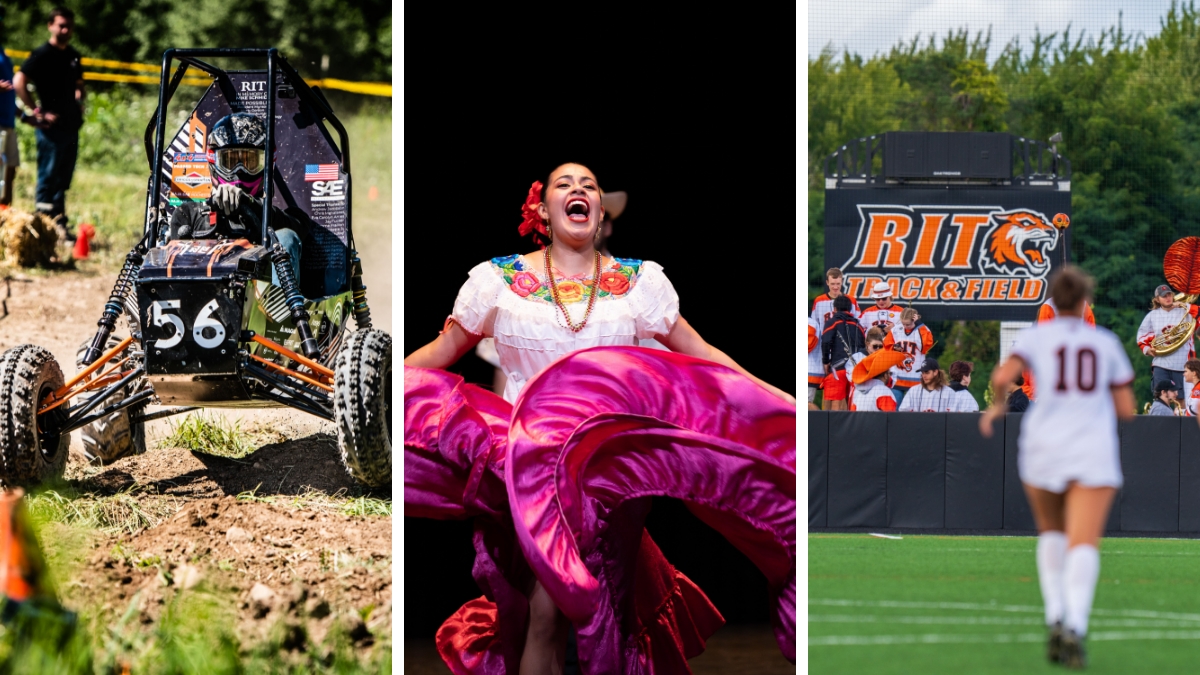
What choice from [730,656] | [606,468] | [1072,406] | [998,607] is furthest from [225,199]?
[998,607]

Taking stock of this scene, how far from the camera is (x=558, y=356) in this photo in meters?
4.45

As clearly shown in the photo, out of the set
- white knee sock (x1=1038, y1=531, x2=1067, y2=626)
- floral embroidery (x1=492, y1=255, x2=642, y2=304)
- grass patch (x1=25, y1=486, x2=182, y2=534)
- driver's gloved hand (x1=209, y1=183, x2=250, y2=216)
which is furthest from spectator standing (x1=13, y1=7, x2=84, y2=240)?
white knee sock (x1=1038, y1=531, x2=1067, y2=626)

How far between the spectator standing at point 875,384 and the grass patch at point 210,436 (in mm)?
3465

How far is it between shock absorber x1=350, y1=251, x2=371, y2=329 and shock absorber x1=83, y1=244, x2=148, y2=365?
726mm

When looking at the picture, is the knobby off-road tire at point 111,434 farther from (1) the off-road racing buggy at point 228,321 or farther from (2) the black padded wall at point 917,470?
(2) the black padded wall at point 917,470

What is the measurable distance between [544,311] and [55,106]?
1957mm

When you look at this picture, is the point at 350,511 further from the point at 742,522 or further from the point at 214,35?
the point at 214,35

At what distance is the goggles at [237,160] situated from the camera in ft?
14.9

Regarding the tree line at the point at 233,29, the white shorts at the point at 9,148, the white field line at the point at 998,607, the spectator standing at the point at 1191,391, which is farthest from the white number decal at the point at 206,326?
the spectator standing at the point at 1191,391

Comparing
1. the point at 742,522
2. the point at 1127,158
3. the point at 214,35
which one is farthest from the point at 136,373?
the point at 1127,158

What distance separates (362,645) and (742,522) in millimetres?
1344

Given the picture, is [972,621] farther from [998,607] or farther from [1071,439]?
[1071,439]

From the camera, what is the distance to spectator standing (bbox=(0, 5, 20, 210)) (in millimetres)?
4707

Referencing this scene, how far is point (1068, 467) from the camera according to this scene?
3793 millimetres
